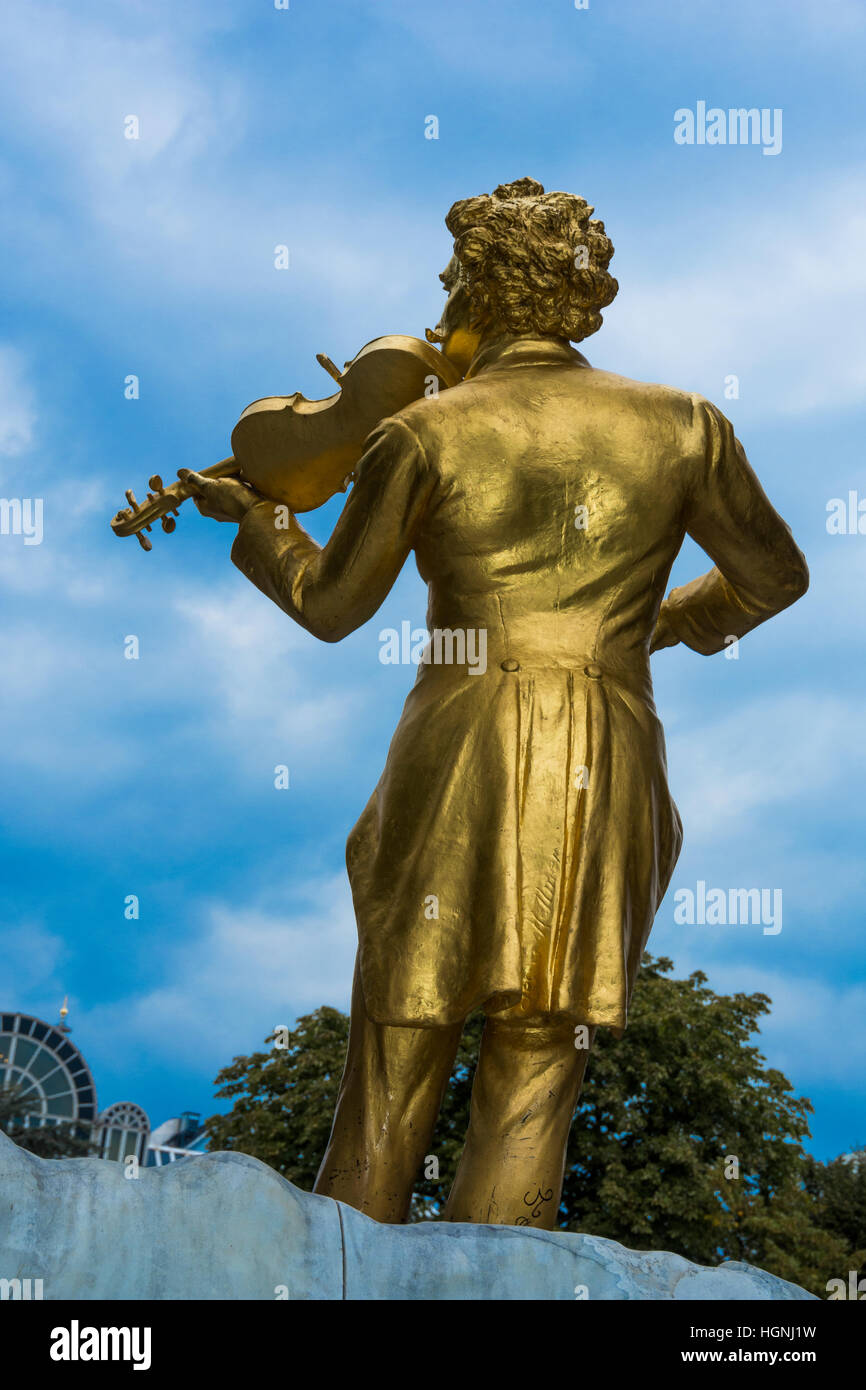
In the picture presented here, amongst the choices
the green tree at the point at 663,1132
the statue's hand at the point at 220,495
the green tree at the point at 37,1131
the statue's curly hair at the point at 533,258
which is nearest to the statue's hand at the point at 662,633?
the statue's curly hair at the point at 533,258

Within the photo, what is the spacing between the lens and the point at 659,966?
28.5 metres

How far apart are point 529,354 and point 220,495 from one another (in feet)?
4.12

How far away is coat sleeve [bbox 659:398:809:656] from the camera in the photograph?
558 centimetres

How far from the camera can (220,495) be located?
6.06 m

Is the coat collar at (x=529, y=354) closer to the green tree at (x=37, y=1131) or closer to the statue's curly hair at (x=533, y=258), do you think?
the statue's curly hair at (x=533, y=258)

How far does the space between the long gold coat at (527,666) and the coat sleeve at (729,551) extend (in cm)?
1

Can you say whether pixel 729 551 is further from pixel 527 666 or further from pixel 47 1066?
pixel 47 1066

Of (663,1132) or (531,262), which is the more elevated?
(531,262)

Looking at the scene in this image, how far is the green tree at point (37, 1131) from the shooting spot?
105 feet

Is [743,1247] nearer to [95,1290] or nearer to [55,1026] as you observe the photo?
Answer: [55,1026]

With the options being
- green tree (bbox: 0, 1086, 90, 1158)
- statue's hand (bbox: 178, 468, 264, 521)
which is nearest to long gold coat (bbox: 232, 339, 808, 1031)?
statue's hand (bbox: 178, 468, 264, 521)

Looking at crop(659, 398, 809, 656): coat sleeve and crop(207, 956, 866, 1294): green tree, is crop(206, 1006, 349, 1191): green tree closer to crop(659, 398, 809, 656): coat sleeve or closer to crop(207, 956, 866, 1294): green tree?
crop(207, 956, 866, 1294): green tree

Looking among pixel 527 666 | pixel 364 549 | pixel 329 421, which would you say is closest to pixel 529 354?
pixel 329 421
